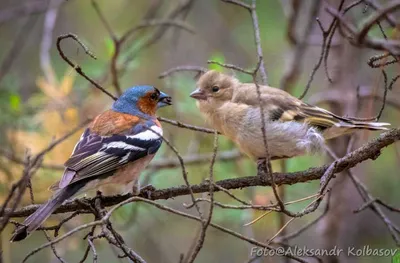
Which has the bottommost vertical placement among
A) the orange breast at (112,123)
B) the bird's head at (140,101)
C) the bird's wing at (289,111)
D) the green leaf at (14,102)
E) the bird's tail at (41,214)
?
the bird's tail at (41,214)

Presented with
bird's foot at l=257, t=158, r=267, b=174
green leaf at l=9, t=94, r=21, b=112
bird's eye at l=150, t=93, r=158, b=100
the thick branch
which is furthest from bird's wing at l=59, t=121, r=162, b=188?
green leaf at l=9, t=94, r=21, b=112

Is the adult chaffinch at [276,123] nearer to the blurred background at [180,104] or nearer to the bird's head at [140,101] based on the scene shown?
Answer: the blurred background at [180,104]

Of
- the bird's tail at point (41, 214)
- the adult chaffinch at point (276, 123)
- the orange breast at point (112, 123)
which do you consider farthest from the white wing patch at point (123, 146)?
the adult chaffinch at point (276, 123)

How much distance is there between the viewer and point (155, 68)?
9469 mm

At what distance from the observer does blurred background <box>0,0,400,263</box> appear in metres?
6.11

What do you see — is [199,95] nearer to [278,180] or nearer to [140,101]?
[140,101]

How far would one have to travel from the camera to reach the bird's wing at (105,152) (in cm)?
436

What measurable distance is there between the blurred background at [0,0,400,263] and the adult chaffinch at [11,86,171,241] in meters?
0.39

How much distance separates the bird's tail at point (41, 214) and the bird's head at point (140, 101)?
3.98ft

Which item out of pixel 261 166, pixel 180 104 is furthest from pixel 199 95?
pixel 180 104

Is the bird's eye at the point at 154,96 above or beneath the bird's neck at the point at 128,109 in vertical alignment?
above

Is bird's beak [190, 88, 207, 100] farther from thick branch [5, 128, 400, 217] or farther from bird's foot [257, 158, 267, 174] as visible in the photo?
thick branch [5, 128, 400, 217]

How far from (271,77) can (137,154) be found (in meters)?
4.42

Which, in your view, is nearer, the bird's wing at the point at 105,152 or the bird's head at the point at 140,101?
the bird's wing at the point at 105,152
